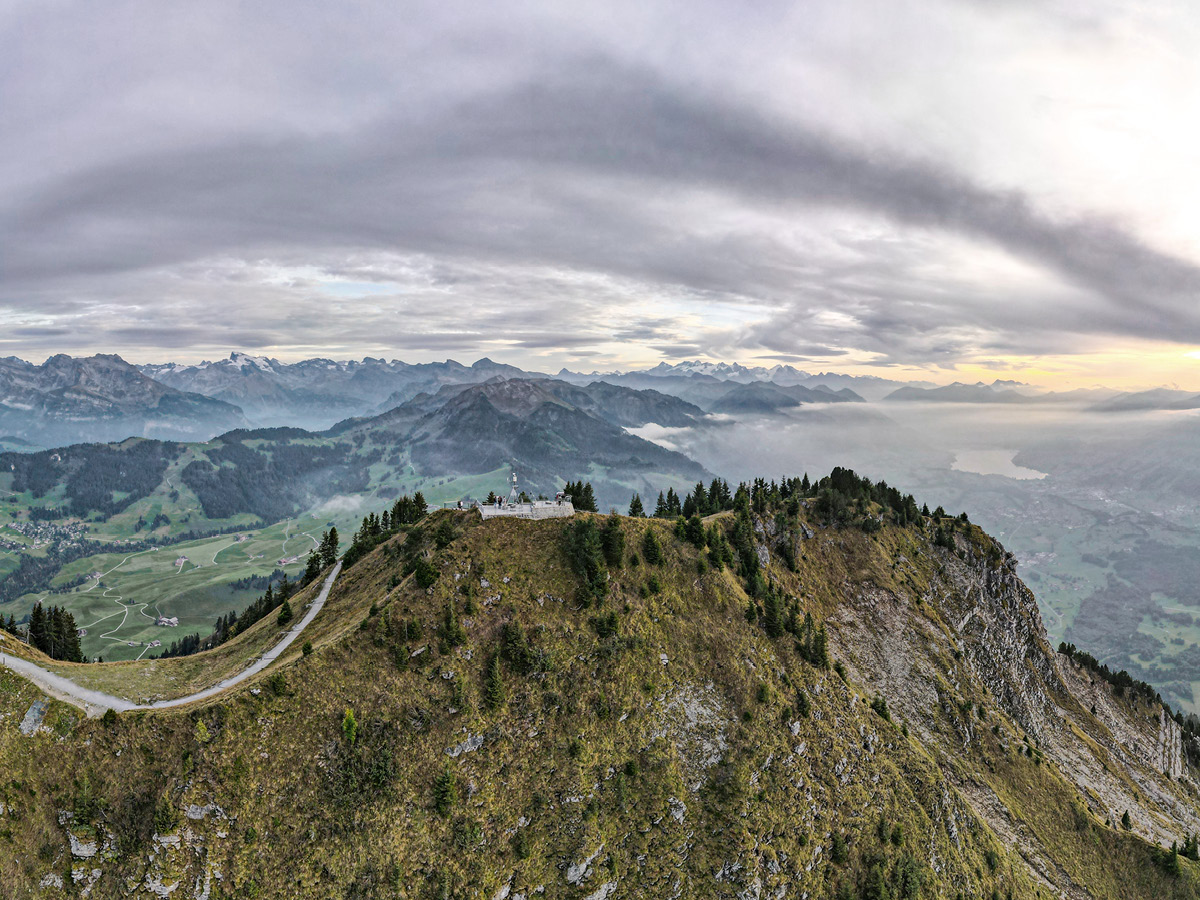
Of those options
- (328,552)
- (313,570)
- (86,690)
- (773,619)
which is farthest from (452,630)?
(328,552)

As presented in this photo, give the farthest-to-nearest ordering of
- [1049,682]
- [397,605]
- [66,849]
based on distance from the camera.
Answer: [1049,682] < [397,605] < [66,849]

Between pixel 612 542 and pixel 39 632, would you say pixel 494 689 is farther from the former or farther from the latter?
pixel 39 632

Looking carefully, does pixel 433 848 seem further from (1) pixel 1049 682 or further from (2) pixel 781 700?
(1) pixel 1049 682

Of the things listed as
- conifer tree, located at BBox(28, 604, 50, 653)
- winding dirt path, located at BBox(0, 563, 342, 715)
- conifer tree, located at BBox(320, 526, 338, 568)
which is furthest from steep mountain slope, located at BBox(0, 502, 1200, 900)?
conifer tree, located at BBox(28, 604, 50, 653)

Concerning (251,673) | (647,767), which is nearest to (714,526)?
(647,767)

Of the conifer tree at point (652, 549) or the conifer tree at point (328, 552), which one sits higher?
the conifer tree at point (652, 549)

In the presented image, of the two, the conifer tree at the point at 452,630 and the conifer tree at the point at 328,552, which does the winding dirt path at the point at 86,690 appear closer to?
the conifer tree at the point at 452,630

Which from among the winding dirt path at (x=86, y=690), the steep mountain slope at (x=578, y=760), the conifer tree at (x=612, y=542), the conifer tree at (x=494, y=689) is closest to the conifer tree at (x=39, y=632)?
the winding dirt path at (x=86, y=690)

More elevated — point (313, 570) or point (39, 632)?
point (39, 632)
